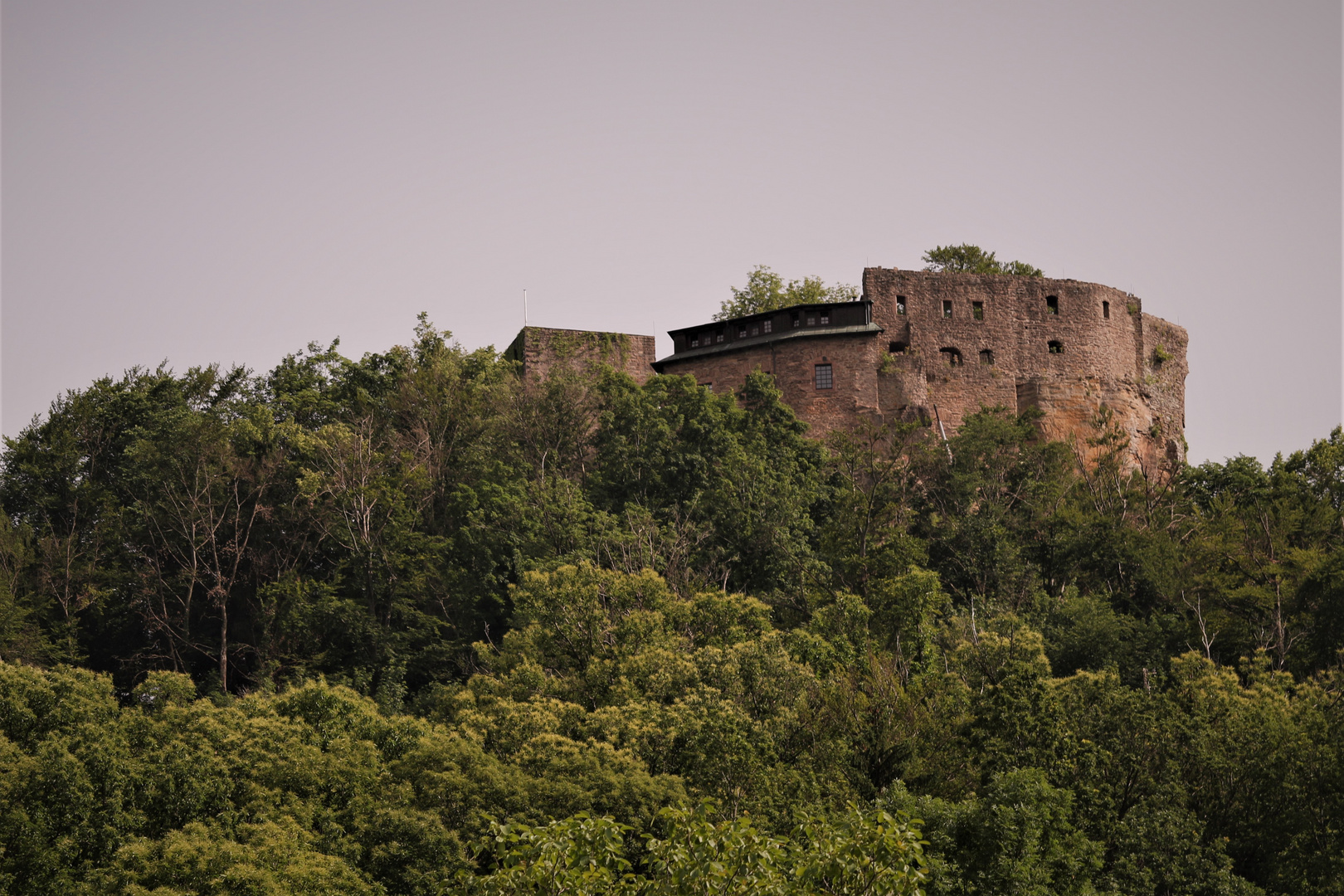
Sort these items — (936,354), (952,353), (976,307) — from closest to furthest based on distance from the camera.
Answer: (936,354)
(952,353)
(976,307)

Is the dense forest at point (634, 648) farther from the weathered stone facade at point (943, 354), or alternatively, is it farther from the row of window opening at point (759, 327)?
the row of window opening at point (759, 327)

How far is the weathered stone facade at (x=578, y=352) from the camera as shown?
186 ft

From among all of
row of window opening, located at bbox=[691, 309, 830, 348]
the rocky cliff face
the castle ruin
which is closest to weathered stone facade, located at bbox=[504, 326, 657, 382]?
the castle ruin

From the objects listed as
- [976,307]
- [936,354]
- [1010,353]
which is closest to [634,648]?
[936,354]

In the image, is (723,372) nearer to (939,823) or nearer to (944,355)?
(944,355)

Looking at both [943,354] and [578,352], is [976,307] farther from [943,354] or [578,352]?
[578,352]

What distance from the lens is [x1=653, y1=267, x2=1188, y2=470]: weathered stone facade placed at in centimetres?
5606

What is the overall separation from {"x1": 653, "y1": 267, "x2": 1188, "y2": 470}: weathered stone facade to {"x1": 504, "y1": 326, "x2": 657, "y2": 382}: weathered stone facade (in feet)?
3.78

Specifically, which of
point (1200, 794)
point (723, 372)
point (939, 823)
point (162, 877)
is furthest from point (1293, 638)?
point (162, 877)

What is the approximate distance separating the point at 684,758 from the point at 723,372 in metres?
30.3

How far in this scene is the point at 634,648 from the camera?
34000 mm

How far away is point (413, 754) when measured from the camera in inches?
1097

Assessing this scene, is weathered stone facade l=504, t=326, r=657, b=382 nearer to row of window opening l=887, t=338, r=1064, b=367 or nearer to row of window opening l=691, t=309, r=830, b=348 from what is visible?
row of window opening l=691, t=309, r=830, b=348

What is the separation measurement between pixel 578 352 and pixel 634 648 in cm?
2529
